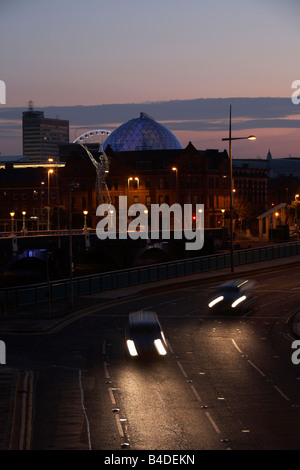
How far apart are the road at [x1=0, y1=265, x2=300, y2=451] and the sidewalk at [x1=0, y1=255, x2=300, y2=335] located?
165cm

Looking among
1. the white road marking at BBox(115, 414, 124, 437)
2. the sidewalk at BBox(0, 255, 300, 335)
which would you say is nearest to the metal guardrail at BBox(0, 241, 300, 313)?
the sidewalk at BBox(0, 255, 300, 335)

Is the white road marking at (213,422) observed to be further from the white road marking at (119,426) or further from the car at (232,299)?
the car at (232,299)

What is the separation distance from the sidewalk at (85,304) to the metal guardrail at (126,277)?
94cm

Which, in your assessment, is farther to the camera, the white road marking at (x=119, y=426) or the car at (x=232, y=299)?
the car at (x=232, y=299)

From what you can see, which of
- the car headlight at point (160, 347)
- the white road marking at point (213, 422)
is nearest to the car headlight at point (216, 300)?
the car headlight at point (160, 347)

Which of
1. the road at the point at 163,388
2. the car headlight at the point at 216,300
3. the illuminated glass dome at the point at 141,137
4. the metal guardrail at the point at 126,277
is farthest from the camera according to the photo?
the illuminated glass dome at the point at 141,137

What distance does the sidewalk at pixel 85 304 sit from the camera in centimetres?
4475

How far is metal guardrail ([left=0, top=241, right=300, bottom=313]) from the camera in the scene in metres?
54.1

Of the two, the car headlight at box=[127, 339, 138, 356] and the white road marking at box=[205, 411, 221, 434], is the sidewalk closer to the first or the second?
the car headlight at box=[127, 339, 138, 356]

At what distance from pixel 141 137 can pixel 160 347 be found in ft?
492

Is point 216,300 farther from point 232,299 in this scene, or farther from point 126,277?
point 126,277

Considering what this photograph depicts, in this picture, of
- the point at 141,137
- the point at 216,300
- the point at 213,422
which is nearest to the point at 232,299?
the point at 216,300
